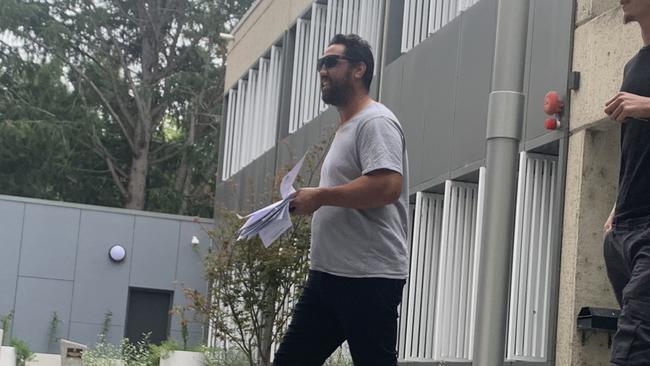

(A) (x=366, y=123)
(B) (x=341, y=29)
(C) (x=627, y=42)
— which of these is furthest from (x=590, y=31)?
(B) (x=341, y=29)

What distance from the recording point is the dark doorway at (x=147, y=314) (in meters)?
28.4

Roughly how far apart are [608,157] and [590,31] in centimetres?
97

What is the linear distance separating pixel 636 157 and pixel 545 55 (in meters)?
6.97

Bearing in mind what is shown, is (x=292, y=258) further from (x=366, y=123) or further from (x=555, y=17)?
(x=366, y=123)

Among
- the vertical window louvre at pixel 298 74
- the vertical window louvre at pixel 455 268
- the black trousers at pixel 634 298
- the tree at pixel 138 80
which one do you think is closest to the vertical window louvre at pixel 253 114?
the vertical window louvre at pixel 298 74

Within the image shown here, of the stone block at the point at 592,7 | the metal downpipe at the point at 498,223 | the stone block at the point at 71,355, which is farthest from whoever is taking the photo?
the stone block at the point at 71,355

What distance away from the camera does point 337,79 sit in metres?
5.32

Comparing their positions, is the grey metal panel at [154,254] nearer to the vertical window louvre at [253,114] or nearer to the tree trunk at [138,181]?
the vertical window louvre at [253,114]

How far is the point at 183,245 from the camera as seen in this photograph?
28625mm

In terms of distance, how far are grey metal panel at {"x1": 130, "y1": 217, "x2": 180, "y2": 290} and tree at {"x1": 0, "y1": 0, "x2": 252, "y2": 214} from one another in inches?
457

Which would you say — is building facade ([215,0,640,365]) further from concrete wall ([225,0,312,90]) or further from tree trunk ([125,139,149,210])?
tree trunk ([125,139,149,210])

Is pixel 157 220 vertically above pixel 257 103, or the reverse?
pixel 257 103

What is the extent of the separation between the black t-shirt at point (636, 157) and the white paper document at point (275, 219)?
1467 millimetres

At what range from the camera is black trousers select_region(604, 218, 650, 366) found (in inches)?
145
